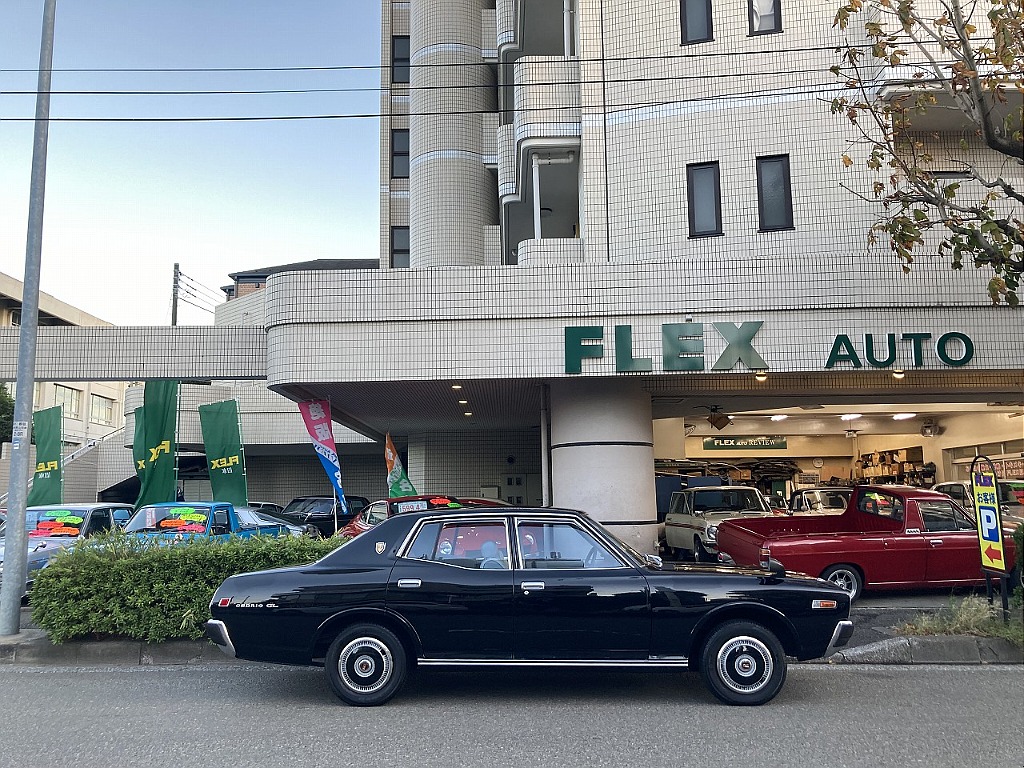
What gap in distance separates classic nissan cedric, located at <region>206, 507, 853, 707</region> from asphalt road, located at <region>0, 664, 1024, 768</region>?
27 centimetres

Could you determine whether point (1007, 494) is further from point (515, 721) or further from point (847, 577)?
point (515, 721)

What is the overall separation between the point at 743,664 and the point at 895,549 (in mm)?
5773

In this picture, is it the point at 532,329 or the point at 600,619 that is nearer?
the point at 600,619

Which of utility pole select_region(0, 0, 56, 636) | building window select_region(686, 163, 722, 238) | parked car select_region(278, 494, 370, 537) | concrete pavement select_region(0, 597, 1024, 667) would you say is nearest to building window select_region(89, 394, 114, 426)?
parked car select_region(278, 494, 370, 537)

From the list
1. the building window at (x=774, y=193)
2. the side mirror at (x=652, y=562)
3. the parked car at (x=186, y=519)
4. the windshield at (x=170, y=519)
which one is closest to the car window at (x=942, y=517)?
the building window at (x=774, y=193)

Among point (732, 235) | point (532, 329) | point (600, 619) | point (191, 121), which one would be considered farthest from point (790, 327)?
point (191, 121)

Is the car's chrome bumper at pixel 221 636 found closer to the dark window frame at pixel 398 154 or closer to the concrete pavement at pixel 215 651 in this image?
the concrete pavement at pixel 215 651

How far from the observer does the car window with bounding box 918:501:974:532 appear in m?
12.3

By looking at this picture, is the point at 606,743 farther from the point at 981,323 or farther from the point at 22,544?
the point at 981,323

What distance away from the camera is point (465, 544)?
24.6ft

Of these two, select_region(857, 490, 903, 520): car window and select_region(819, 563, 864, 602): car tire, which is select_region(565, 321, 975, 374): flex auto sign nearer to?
select_region(857, 490, 903, 520): car window

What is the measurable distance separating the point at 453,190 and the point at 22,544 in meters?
16.5

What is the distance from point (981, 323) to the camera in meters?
13.2

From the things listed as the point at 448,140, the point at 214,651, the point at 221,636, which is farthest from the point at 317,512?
the point at 221,636
